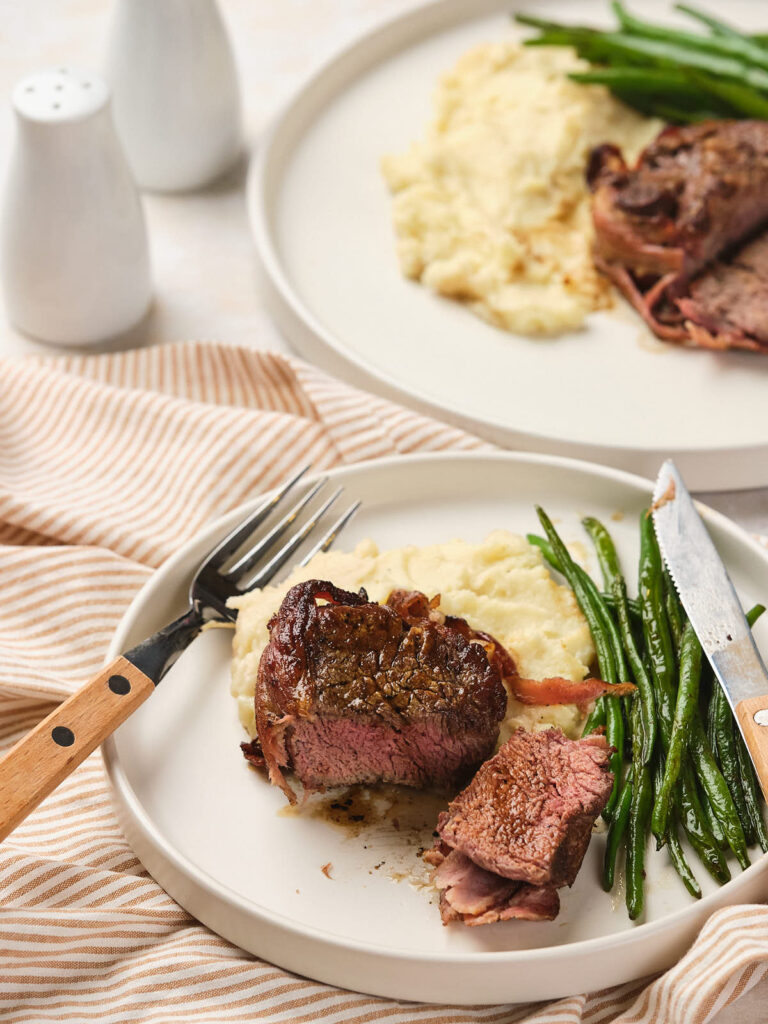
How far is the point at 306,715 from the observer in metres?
3.24

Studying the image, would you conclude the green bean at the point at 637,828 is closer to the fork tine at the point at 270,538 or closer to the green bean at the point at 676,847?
the green bean at the point at 676,847


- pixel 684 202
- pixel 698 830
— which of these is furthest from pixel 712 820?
pixel 684 202

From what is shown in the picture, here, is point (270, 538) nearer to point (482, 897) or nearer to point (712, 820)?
point (482, 897)

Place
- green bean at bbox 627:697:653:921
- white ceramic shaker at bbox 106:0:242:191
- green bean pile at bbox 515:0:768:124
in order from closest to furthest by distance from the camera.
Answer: green bean at bbox 627:697:653:921 → white ceramic shaker at bbox 106:0:242:191 → green bean pile at bbox 515:0:768:124

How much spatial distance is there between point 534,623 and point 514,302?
1907 mm

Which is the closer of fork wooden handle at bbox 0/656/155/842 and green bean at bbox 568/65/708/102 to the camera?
fork wooden handle at bbox 0/656/155/842

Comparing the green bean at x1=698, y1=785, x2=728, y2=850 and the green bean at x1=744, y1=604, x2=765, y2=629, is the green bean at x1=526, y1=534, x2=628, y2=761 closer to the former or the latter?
the green bean at x1=698, y1=785, x2=728, y2=850

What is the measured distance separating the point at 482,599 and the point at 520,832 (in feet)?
2.85

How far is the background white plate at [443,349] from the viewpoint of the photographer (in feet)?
15.6

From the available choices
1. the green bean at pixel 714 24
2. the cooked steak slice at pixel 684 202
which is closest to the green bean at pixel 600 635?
Answer: the cooked steak slice at pixel 684 202

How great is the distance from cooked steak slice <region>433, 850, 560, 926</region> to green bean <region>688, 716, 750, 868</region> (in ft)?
1.73

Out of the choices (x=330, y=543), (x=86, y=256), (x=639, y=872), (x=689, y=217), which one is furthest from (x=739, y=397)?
(x=86, y=256)

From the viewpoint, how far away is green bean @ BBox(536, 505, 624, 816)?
3.43 metres

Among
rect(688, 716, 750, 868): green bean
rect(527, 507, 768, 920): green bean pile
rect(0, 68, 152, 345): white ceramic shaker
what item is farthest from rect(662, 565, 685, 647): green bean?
rect(0, 68, 152, 345): white ceramic shaker
